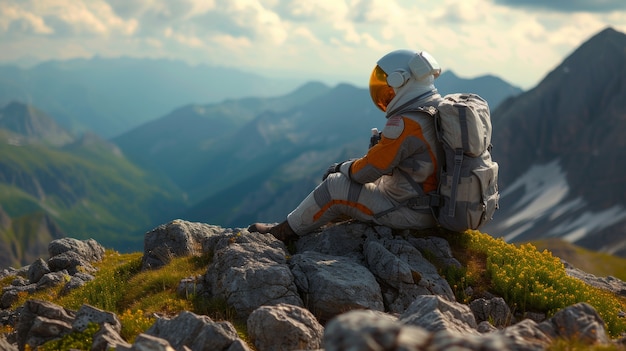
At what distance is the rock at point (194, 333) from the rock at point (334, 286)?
2.86 metres

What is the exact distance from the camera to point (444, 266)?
13398mm

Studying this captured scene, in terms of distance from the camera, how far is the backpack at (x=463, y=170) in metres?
12.4

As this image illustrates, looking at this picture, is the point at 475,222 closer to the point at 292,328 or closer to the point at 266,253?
the point at 266,253

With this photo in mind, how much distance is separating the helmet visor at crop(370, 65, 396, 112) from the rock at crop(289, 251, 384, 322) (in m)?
4.68

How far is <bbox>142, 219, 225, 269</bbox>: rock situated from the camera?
593 inches

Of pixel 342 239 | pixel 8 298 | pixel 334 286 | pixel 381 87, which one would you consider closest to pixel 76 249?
pixel 8 298

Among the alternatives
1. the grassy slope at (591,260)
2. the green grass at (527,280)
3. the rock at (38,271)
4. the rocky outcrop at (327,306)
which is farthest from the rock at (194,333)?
the grassy slope at (591,260)

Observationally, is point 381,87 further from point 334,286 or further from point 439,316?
point 439,316

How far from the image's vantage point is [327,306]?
36.2 ft

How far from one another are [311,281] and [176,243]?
18.5 feet

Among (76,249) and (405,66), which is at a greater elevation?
(405,66)

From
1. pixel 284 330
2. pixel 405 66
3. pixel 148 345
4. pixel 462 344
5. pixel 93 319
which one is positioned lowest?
pixel 284 330

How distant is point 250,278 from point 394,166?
14.9 feet

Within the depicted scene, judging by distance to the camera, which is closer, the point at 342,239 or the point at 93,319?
the point at 93,319
